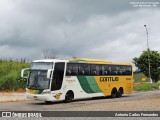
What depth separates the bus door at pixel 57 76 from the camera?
26203 millimetres

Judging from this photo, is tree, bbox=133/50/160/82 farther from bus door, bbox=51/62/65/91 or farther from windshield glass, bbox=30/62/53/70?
windshield glass, bbox=30/62/53/70

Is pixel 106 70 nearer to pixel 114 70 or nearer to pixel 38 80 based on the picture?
pixel 114 70

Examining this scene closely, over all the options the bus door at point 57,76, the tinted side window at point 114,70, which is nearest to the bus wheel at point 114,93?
the tinted side window at point 114,70

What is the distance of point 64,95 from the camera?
89.2ft

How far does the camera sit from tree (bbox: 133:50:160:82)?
228ft

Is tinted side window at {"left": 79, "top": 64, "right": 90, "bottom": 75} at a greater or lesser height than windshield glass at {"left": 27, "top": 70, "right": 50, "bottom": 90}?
greater

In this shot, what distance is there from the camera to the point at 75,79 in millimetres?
28344

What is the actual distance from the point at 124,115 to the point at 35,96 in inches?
395

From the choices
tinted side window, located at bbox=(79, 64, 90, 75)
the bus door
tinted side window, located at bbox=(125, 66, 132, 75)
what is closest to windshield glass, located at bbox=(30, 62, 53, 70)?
the bus door

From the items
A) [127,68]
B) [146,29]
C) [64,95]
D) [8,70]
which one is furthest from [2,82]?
[146,29]

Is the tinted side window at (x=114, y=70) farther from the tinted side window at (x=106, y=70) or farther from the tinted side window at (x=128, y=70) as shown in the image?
the tinted side window at (x=128, y=70)

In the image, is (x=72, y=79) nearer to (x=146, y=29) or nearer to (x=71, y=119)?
(x=71, y=119)

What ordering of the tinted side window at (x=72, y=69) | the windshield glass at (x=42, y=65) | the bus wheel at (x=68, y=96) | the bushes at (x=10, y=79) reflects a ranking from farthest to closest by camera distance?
the bushes at (x=10, y=79) < the tinted side window at (x=72, y=69) < the bus wheel at (x=68, y=96) < the windshield glass at (x=42, y=65)

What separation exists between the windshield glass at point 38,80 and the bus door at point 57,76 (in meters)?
0.49
